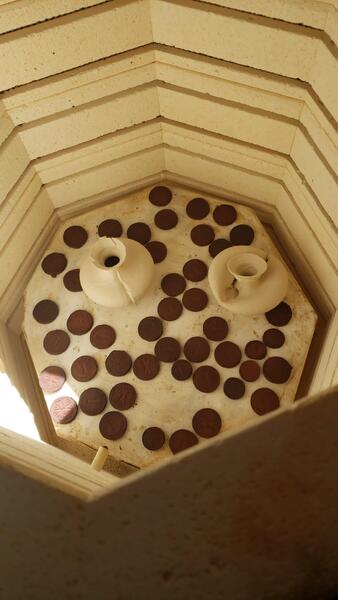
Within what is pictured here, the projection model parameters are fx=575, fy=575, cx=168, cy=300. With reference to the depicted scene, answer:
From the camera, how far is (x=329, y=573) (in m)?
0.83

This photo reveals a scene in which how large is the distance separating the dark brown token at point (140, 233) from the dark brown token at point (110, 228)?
64mm

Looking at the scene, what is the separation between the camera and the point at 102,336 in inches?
123

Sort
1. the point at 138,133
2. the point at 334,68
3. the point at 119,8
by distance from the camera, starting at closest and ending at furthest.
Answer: the point at 334,68 → the point at 119,8 → the point at 138,133

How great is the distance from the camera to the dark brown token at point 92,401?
9.84 feet

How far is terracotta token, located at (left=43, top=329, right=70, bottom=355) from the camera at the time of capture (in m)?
3.13

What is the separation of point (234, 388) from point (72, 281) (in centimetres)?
108

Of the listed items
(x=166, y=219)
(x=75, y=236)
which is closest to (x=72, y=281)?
(x=75, y=236)

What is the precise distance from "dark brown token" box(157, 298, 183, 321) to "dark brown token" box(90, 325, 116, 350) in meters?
0.29

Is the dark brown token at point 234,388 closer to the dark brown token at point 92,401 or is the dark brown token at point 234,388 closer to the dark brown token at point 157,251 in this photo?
the dark brown token at point 92,401

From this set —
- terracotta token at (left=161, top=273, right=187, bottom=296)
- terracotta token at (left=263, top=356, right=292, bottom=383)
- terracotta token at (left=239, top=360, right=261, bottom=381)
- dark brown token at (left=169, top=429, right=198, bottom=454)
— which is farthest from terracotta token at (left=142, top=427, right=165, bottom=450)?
terracotta token at (left=161, top=273, right=187, bottom=296)

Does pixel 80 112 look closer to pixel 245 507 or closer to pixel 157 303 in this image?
pixel 157 303

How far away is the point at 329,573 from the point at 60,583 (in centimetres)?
40

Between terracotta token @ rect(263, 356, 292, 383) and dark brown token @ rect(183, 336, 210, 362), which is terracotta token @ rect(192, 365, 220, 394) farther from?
terracotta token @ rect(263, 356, 292, 383)

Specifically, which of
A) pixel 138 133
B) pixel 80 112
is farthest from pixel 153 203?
pixel 80 112
